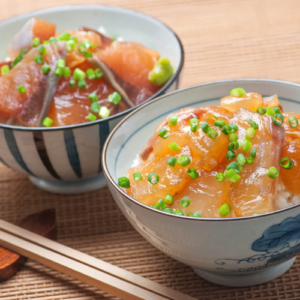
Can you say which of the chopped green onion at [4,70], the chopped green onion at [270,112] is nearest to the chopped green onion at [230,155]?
the chopped green onion at [270,112]

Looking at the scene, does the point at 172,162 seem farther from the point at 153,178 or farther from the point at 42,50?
the point at 42,50

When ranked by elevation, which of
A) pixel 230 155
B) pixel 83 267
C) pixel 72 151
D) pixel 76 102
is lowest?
pixel 83 267

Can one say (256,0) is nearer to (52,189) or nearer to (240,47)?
(240,47)

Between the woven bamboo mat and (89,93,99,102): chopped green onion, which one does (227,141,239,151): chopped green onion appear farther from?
(89,93,99,102): chopped green onion

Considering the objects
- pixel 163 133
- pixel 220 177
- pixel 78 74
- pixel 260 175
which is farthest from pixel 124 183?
pixel 78 74

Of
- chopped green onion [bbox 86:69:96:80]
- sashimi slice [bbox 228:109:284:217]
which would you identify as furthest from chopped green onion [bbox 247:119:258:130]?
chopped green onion [bbox 86:69:96:80]

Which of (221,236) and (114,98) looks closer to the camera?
(221,236)

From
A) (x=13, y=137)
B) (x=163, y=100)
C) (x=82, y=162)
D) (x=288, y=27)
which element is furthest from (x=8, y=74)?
(x=288, y=27)
